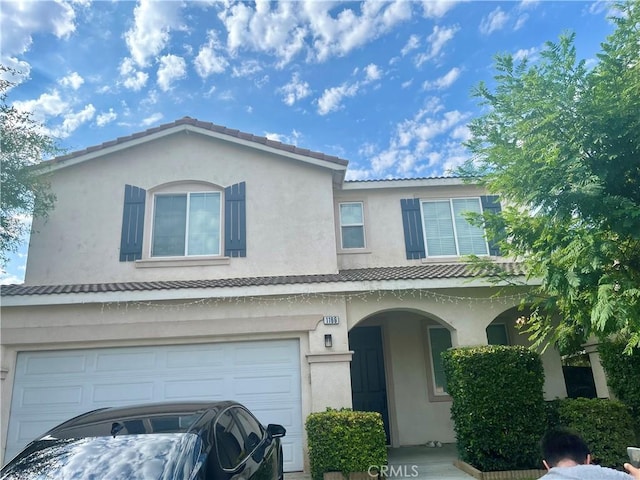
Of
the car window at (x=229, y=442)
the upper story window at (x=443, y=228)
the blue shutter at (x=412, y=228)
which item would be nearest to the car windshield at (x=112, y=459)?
the car window at (x=229, y=442)

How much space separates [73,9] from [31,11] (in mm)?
820

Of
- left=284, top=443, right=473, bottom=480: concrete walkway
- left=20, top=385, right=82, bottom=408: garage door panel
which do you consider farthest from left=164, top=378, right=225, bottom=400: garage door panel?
left=284, top=443, right=473, bottom=480: concrete walkway

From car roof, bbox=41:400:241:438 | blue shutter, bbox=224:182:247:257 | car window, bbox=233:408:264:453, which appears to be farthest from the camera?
blue shutter, bbox=224:182:247:257

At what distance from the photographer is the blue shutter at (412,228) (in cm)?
1194

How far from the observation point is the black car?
3389 millimetres

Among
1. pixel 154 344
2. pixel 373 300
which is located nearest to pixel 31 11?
pixel 154 344

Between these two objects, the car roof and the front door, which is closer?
the car roof

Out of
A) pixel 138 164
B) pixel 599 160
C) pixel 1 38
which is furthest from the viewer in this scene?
pixel 138 164

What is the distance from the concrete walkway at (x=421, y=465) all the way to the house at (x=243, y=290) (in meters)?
0.54

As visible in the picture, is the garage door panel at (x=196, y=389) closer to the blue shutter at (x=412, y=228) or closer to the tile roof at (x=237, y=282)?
the tile roof at (x=237, y=282)

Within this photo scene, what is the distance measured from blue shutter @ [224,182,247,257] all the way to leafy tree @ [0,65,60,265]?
397cm

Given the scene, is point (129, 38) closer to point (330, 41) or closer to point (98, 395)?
point (330, 41)

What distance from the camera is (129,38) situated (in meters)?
10.4

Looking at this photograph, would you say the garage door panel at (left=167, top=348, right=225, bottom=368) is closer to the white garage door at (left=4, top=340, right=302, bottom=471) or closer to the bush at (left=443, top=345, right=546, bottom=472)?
the white garage door at (left=4, top=340, right=302, bottom=471)
